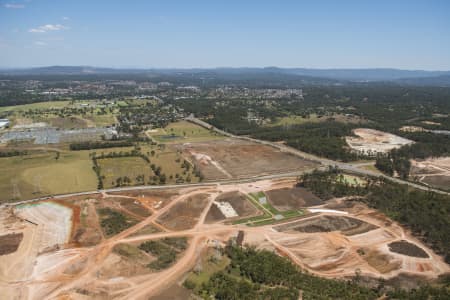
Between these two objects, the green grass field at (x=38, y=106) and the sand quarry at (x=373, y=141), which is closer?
the sand quarry at (x=373, y=141)

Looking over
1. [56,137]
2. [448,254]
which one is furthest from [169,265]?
[56,137]

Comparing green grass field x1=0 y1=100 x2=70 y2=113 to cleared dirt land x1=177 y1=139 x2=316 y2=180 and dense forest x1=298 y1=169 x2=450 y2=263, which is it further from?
dense forest x1=298 y1=169 x2=450 y2=263

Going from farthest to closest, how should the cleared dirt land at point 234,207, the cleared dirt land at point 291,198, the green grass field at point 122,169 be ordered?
the green grass field at point 122,169, the cleared dirt land at point 291,198, the cleared dirt land at point 234,207

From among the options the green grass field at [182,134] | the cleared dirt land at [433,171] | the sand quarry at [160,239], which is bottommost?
the sand quarry at [160,239]

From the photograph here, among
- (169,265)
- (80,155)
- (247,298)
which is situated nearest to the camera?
(247,298)

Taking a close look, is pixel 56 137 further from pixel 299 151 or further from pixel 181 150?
pixel 299 151

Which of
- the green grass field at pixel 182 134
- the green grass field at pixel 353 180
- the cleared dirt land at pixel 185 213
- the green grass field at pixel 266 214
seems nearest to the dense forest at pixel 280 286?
the green grass field at pixel 266 214

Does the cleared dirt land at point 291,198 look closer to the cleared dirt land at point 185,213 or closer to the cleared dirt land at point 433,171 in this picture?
the cleared dirt land at point 185,213
